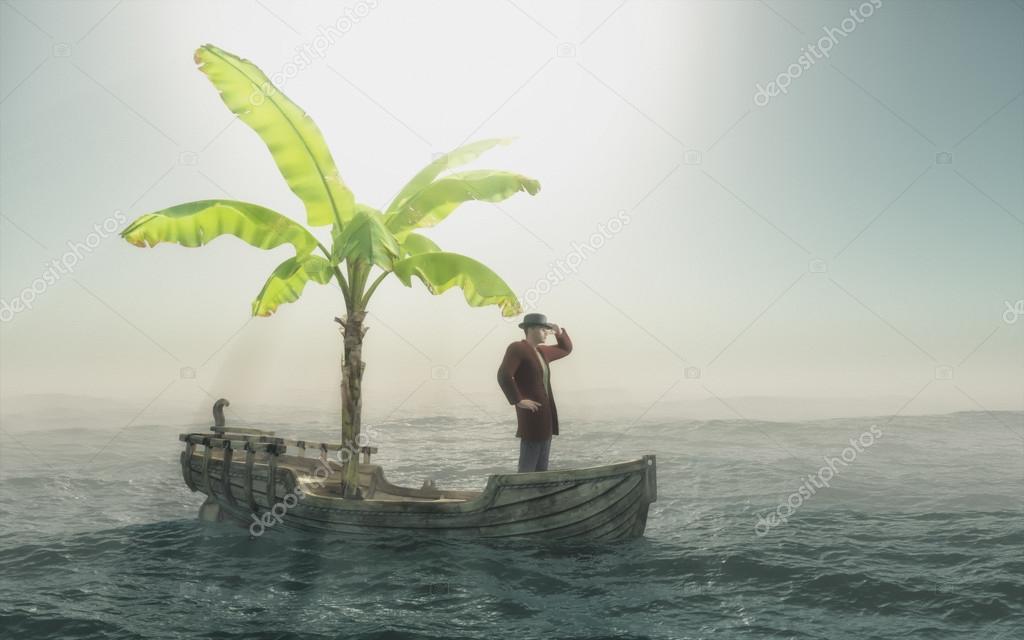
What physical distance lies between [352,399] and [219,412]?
9.38ft

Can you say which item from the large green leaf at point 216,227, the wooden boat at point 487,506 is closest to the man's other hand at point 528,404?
the wooden boat at point 487,506

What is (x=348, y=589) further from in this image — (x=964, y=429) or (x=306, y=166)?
(x=964, y=429)

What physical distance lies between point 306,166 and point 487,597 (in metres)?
5.56

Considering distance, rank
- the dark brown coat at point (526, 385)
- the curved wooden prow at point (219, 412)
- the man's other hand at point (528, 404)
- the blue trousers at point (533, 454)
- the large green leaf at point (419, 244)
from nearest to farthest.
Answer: the man's other hand at point (528, 404) < the dark brown coat at point (526, 385) < the blue trousers at point (533, 454) < the large green leaf at point (419, 244) < the curved wooden prow at point (219, 412)

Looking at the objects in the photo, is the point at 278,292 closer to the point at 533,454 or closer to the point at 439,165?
the point at 439,165

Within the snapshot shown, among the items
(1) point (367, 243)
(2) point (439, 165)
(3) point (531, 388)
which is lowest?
(3) point (531, 388)

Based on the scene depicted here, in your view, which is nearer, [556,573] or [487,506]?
[556,573]

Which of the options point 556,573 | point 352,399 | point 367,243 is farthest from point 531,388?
point 367,243

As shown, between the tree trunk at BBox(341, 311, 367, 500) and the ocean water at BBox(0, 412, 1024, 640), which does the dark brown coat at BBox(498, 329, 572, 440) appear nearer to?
the ocean water at BBox(0, 412, 1024, 640)

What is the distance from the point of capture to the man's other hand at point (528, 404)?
22.8 feet

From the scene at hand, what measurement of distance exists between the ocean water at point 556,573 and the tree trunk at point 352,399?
0.83 meters

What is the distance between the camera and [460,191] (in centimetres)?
801

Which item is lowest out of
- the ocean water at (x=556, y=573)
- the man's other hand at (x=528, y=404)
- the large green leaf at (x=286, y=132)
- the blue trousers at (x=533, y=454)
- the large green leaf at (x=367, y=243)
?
the ocean water at (x=556, y=573)

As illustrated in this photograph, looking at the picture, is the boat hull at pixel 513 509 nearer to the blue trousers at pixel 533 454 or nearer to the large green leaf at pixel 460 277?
the blue trousers at pixel 533 454
